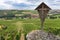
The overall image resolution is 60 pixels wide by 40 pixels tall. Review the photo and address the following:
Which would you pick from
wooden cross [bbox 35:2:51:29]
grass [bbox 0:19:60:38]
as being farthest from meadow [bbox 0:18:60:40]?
wooden cross [bbox 35:2:51:29]

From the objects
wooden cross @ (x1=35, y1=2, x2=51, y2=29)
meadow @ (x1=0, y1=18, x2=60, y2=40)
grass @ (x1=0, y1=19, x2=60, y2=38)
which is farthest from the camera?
grass @ (x1=0, y1=19, x2=60, y2=38)

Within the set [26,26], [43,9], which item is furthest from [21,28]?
[43,9]

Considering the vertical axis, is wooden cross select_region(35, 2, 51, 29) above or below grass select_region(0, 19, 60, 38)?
above

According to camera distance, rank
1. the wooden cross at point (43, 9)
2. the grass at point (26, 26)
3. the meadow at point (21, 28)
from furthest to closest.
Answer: the grass at point (26, 26) → the meadow at point (21, 28) → the wooden cross at point (43, 9)

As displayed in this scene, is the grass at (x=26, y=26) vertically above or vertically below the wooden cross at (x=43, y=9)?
below

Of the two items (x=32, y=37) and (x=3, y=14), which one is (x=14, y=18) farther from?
(x=32, y=37)

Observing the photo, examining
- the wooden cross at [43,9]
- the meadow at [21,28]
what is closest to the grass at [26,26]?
the meadow at [21,28]

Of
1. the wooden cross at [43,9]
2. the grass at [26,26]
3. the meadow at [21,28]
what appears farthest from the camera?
the grass at [26,26]

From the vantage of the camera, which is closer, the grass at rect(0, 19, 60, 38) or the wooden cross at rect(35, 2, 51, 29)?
the wooden cross at rect(35, 2, 51, 29)

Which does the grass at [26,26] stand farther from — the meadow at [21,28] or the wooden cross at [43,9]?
the wooden cross at [43,9]

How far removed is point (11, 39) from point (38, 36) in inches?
502

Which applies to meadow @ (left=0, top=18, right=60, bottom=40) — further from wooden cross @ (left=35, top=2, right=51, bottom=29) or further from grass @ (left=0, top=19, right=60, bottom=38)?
wooden cross @ (left=35, top=2, right=51, bottom=29)

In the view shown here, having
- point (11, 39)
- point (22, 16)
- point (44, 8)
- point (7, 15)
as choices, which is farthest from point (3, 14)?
point (44, 8)

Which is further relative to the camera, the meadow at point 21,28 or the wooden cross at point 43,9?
the meadow at point 21,28
